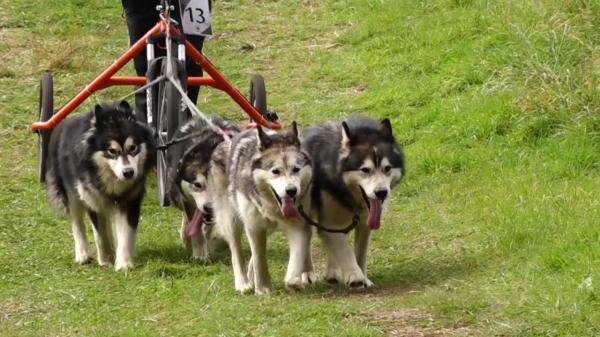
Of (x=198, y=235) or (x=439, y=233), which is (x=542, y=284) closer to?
(x=439, y=233)

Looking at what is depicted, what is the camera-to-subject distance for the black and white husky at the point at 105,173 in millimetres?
8211

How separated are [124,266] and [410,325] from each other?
2.51 meters

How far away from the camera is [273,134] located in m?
7.32

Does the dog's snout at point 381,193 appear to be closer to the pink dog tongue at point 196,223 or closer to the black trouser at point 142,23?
the pink dog tongue at point 196,223

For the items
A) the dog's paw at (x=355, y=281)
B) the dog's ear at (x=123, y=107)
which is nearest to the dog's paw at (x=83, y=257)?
the dog's ear at (x=123, y=107)

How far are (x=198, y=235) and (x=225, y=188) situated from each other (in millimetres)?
771

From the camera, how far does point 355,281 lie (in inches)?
289

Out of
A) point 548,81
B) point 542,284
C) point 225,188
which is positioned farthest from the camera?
point 548,81

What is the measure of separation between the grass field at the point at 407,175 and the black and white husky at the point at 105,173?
0.73 ft

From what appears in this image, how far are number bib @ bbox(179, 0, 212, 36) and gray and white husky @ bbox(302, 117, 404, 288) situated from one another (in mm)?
1690

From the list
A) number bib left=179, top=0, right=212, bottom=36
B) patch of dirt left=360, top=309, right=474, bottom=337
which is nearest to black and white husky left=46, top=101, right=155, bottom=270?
number bib left=179, top=0, right=212, bottom=36

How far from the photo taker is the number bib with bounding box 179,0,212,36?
348 inches

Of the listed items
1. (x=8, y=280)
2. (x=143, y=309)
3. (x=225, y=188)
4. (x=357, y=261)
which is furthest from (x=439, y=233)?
(x=8, y=280)

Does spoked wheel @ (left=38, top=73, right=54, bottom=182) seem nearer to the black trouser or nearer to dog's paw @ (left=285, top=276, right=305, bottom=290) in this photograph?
the black trouser
